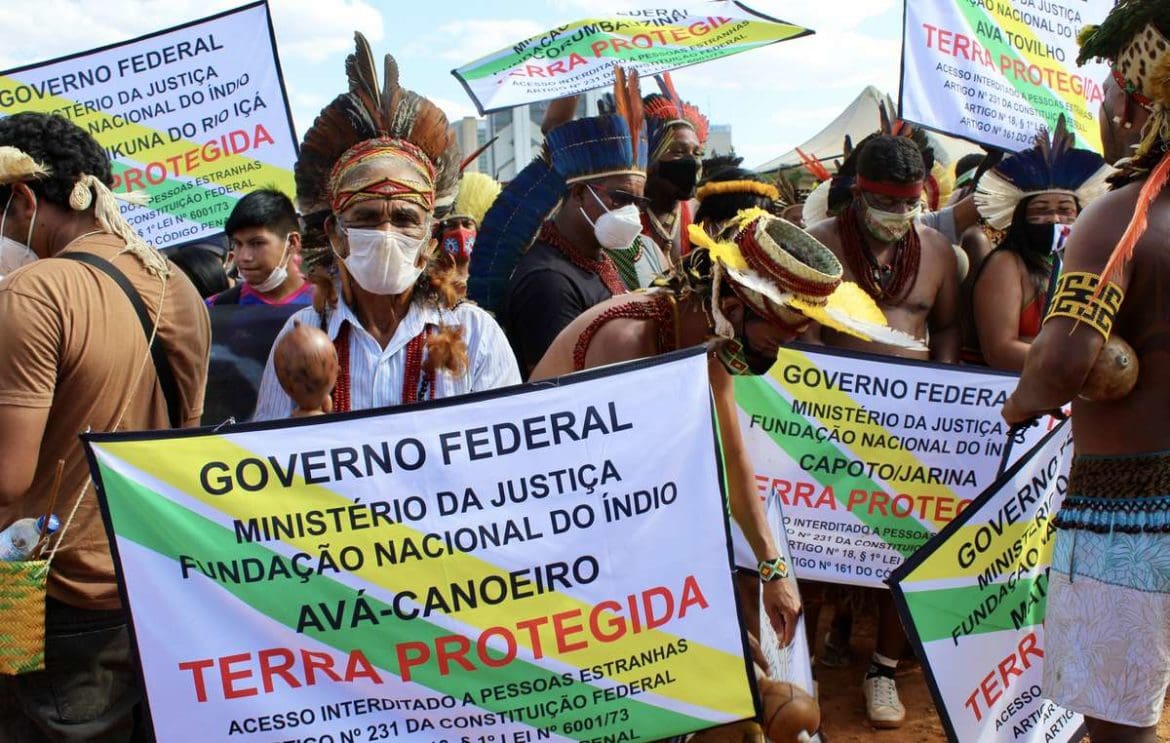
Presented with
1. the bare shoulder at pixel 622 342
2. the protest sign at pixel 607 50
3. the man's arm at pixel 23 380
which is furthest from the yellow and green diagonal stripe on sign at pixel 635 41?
the man's arm at pixel 23 380

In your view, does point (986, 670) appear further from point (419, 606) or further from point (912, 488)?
point (419, 606)

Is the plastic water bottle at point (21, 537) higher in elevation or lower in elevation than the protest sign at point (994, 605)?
higher

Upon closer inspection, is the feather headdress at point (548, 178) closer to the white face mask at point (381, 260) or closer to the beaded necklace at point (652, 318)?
the beaded necklace at point (652, 318)

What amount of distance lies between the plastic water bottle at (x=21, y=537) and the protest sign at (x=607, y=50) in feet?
14.1

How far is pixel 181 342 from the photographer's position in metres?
3.11

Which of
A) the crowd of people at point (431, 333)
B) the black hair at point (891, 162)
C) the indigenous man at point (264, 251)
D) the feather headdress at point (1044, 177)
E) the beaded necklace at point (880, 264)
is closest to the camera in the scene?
the crowd of people at point (431, 333)

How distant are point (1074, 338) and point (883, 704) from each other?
2631 millimetres

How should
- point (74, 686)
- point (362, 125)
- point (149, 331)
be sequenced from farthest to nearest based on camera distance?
point (362, 125), point (149, 331), point (74, 686)

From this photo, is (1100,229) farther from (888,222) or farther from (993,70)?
(993,70)

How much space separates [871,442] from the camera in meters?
4.72

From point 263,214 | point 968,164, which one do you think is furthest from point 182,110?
point 968,164

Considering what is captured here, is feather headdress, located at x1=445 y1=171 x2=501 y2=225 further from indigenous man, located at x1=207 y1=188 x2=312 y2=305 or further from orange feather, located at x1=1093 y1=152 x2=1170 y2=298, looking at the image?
orange feather, located at x1=1093 y1=152 x2=1170 y2=298

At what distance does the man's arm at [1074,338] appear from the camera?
9.68 feet

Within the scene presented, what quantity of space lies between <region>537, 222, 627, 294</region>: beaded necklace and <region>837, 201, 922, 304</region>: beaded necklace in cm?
107
